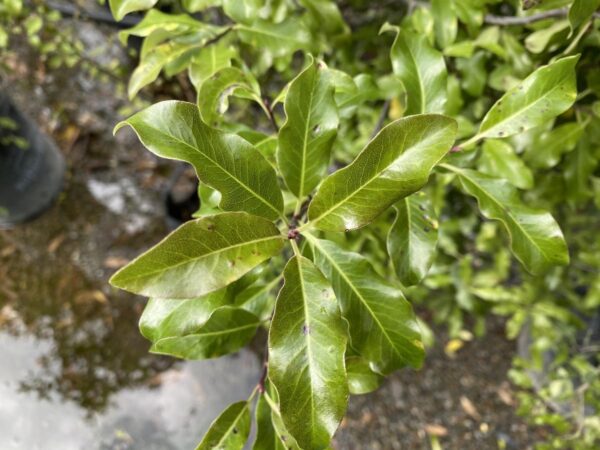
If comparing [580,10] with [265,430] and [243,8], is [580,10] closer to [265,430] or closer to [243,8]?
[243,8]

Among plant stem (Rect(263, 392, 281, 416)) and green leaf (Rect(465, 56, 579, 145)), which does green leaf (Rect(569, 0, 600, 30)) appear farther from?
plant stem (Rect(263, 392, 281, 416))

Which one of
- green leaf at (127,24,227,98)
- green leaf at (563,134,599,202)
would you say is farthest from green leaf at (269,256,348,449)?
green leaf at (563,134,599,202)

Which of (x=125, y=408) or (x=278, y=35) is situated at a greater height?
(x=278, y=35)

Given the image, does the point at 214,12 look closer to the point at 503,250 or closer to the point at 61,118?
the point at 503,250

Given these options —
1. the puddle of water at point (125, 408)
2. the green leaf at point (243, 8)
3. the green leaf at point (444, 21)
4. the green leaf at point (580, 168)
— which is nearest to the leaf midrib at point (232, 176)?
the green leaf at point (243, 8)

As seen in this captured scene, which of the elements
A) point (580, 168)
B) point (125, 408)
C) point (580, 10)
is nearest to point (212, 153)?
point (580, 10)

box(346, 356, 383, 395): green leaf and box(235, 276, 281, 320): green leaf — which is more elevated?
box(235, 276, 281, 320): green leaf

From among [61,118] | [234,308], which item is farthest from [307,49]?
[61,118]
